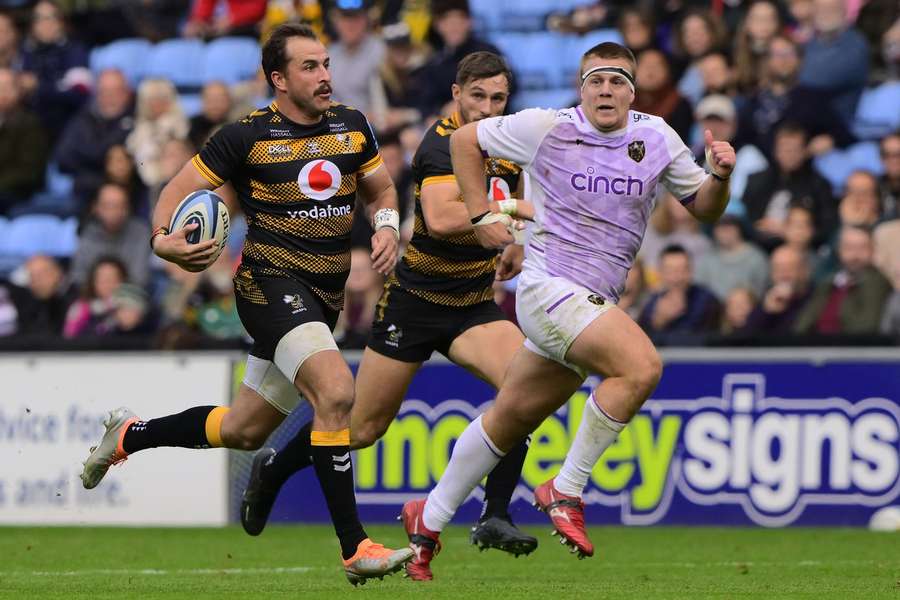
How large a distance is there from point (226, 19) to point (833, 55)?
7077 mm

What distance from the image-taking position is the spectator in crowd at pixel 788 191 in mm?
15078

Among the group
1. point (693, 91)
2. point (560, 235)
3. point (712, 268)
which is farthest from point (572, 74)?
point (560, 235)

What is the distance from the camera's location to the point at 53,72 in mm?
19734

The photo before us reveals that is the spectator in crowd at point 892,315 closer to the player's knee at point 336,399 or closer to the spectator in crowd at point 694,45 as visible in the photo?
the spectator in crowd at point 694,45

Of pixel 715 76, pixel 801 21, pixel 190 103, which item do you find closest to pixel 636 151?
pixel 715 76

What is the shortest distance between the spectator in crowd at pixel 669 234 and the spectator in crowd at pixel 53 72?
6.99 metres

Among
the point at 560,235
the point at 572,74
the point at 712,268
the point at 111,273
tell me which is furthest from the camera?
the point at 572,74

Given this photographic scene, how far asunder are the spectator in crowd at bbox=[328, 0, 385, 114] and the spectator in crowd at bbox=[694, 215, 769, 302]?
419 centimetres

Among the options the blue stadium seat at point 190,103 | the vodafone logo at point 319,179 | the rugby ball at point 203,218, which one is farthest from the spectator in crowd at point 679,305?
the blue stadium seat at point 190,103

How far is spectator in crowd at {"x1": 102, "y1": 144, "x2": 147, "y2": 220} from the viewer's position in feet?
58.0

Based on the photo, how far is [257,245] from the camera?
9.03 meters

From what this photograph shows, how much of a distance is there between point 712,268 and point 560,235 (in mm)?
6304

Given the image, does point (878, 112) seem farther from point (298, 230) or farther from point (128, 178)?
point (298, 230)

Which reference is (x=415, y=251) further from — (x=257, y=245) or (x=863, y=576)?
(x=863, y=576)
